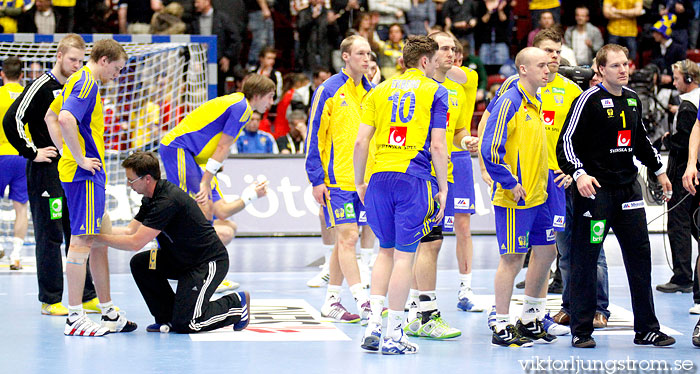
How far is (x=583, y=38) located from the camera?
1823 centimetres

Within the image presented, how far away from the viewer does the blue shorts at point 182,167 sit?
9.18 meters

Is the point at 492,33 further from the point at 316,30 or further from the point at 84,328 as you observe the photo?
the point at 84,328

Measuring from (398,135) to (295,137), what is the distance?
9.29m

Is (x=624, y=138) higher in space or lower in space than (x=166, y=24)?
lower

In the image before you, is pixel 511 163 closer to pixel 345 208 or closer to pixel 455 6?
pixel 345 208

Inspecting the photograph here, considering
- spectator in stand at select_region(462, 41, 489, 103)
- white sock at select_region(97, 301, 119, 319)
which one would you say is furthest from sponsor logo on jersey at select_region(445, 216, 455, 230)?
spectator in stand at select_region(462, 41, 489, 103)

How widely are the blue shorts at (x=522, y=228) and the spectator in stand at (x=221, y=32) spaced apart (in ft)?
37.8

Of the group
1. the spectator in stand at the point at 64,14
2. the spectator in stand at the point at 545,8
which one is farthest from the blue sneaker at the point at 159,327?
the spectator in stand at the point at 545,8

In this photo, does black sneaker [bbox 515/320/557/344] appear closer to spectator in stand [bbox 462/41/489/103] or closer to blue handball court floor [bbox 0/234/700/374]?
blue handball court floor [bbox 0/234/700/374]

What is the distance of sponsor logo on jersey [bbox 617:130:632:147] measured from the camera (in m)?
6.96

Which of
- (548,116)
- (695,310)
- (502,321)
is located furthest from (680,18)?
(502,321)

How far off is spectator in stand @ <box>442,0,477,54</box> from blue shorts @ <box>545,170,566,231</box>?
11.4 m


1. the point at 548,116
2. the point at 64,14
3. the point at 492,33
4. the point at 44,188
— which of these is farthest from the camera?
the point at 492,33

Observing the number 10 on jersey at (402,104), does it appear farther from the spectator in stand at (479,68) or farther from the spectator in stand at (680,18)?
the spectator in stand at (680,18)
